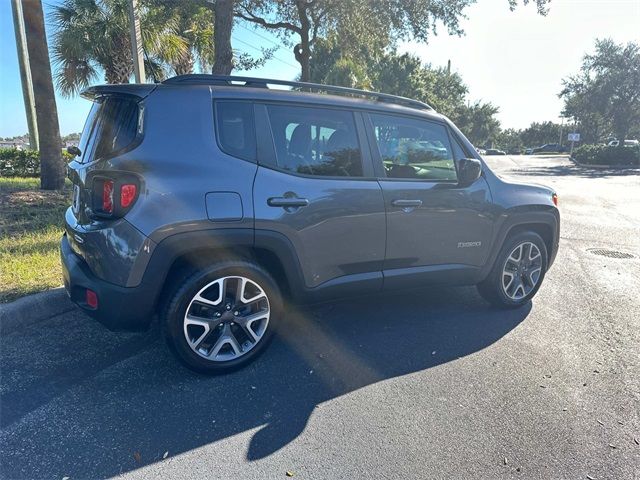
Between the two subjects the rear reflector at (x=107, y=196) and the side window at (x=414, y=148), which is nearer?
the rear reflector at (x=107, y=196)

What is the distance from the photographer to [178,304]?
9.24 ft

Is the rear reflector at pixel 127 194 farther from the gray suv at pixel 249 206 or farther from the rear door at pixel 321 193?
the rear door at pixel 321 193

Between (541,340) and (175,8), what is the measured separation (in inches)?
457

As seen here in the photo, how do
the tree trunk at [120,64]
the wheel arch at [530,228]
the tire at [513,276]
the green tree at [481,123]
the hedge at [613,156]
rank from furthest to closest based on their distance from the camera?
1. the green tree at [481,123]
2. the hedge at [613,156]
3. the tree trunk at [120,64]
4. the tire at [513,276]
5. the wheel arch at [530,228]

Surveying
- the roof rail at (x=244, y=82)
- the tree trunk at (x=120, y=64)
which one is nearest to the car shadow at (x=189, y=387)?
the roof rail at (x=244, y=82)

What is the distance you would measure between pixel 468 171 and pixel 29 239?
5140 millimetres

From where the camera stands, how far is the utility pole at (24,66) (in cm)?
1231

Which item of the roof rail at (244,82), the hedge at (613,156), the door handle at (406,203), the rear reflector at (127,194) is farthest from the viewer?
the hedge at (613,156)

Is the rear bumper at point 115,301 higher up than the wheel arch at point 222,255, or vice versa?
the wheel arch at point 222,255

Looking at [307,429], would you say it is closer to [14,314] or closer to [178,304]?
[178,304]

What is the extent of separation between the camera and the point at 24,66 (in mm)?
13234

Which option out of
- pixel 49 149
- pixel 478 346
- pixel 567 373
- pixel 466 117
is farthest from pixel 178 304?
pixel 466 117

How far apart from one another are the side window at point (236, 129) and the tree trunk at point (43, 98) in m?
6.78

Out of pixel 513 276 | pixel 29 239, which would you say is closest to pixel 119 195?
pixel 513 276
